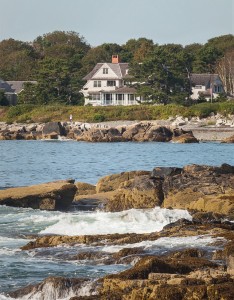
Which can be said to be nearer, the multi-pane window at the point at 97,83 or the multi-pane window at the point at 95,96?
the multi-pane window at the point at 95,96

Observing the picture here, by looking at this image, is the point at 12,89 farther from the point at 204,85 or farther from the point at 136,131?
the point at 136,131

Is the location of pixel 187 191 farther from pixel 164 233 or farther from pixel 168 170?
pixel 164 233

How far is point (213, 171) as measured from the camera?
35531 mm

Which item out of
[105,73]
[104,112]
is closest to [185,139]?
[104,112]

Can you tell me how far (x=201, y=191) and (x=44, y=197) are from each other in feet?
18.8

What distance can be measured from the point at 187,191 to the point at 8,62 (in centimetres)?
11438

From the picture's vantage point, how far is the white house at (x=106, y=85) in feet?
384

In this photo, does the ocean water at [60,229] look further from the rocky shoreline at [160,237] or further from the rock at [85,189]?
the rock at [85,189]

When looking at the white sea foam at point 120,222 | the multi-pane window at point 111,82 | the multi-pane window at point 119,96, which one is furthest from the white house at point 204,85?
the white sea foam at point 120,222

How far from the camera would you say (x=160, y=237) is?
25156mm

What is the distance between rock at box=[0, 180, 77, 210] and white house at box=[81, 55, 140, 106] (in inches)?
3192

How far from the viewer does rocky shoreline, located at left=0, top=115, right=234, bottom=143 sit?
90812 mm

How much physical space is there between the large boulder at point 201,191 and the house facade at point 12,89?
292 ft

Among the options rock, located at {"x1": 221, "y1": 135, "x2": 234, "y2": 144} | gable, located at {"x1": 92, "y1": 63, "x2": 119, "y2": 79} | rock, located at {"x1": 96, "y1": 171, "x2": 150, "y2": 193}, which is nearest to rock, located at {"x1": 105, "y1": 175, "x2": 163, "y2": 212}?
rock, located at {"x1": 96, "y1": 171, "x2": 150, "y2": 193}
